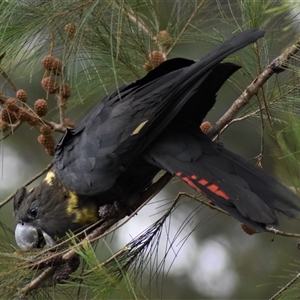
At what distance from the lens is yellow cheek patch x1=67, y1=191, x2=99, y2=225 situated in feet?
4.65

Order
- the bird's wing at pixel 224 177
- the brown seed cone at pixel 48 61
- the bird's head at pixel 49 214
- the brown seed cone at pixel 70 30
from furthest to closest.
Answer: the bird's head at pixel 49 214 < the brown seed cone at pixel 48 61 < the brown seed cone at pixel 70 30 < the bird's wing at pixel 224 177

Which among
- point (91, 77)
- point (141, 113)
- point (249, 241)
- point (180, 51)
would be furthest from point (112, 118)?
point (249, 241)

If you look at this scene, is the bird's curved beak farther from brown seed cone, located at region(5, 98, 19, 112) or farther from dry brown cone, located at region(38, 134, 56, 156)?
brown seed cone, located at region(5, 98, 19, 112)

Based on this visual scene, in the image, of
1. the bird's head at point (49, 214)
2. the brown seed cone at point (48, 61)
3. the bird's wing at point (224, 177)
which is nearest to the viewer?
the bird's wing at point (224, 177)

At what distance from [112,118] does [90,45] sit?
0.18 metres

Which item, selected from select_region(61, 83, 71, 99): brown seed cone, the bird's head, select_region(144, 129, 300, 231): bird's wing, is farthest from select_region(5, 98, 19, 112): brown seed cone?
select_region(144, 129, 300, 231): bird's wing

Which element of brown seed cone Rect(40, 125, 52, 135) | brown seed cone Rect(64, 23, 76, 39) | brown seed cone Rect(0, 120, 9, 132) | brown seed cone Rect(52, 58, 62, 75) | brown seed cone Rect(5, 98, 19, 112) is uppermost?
brown seed cone Rect(64, 23, 76, 39)

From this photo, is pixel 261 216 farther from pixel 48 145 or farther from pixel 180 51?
pixel 180 51

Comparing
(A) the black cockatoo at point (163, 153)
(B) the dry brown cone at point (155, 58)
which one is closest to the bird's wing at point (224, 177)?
(A) the black cockatoo at point (163, 153)

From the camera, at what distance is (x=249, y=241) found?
2.53 metres

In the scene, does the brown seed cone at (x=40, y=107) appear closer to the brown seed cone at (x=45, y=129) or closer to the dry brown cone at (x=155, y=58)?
the brown seed cone at (x=45, y=129)

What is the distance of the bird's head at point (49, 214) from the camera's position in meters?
1.44

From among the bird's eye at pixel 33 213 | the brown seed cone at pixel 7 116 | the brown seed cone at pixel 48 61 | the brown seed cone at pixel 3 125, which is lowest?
the bird's eye at pixel 33 213

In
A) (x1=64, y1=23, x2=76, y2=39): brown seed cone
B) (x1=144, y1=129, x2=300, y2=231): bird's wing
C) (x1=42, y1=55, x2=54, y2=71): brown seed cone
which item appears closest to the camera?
(x1=144, y1=129, x2=300, y2=231): bird's wing
